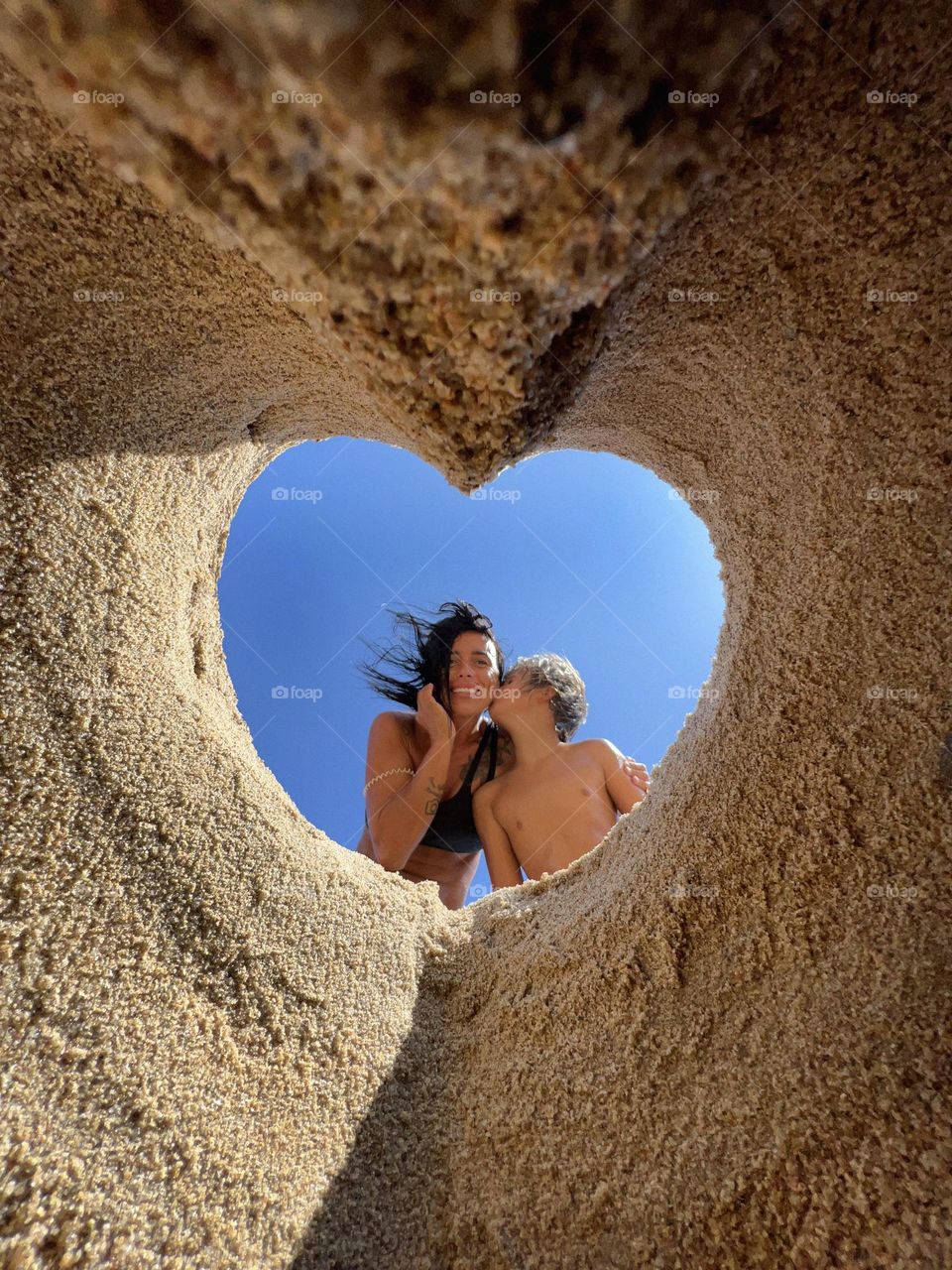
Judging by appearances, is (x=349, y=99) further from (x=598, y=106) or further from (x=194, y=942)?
(x=194, y=942)

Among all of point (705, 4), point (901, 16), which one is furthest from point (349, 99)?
point (901, 16)

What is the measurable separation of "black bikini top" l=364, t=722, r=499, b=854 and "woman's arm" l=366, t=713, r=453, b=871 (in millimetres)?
267

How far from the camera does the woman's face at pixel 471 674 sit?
2934mm

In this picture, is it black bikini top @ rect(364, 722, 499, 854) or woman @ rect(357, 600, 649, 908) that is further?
black bikini top @ rect(364, 722, 499, 854)

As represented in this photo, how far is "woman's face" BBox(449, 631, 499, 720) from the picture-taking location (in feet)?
9.62

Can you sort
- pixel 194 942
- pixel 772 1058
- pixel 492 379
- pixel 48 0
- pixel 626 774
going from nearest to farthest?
1. pixel 48 0
2. pixel 492 379
3. pixel 772 1058
4. pixel 194 942
5. pixel 626 774

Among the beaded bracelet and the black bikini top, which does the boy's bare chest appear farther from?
the beaded bracelet

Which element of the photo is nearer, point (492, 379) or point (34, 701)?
point (492, 379)

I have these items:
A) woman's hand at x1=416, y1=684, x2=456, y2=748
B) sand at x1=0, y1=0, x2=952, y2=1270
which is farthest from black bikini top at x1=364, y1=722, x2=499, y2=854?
sand at x1=0, y1=0, x2=952, y2=1270

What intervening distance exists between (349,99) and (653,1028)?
1157 millimetres

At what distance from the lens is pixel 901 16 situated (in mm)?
584

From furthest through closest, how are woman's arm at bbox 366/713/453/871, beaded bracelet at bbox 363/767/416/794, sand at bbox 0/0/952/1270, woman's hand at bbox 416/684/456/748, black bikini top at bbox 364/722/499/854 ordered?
black bikini top at bbox 364/722/499/854, beaded bracelet at bbox 363/767/416/794, woman's hand at bbox 416/684/456/748, woman's arm at bbox 366/713/453/871, sand at bbox 0/0/952/1270

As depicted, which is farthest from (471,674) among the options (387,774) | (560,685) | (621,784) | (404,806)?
(621,784)

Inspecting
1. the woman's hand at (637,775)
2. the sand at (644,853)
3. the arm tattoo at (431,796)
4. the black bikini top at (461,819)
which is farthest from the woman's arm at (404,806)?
the sand at (644,853)
